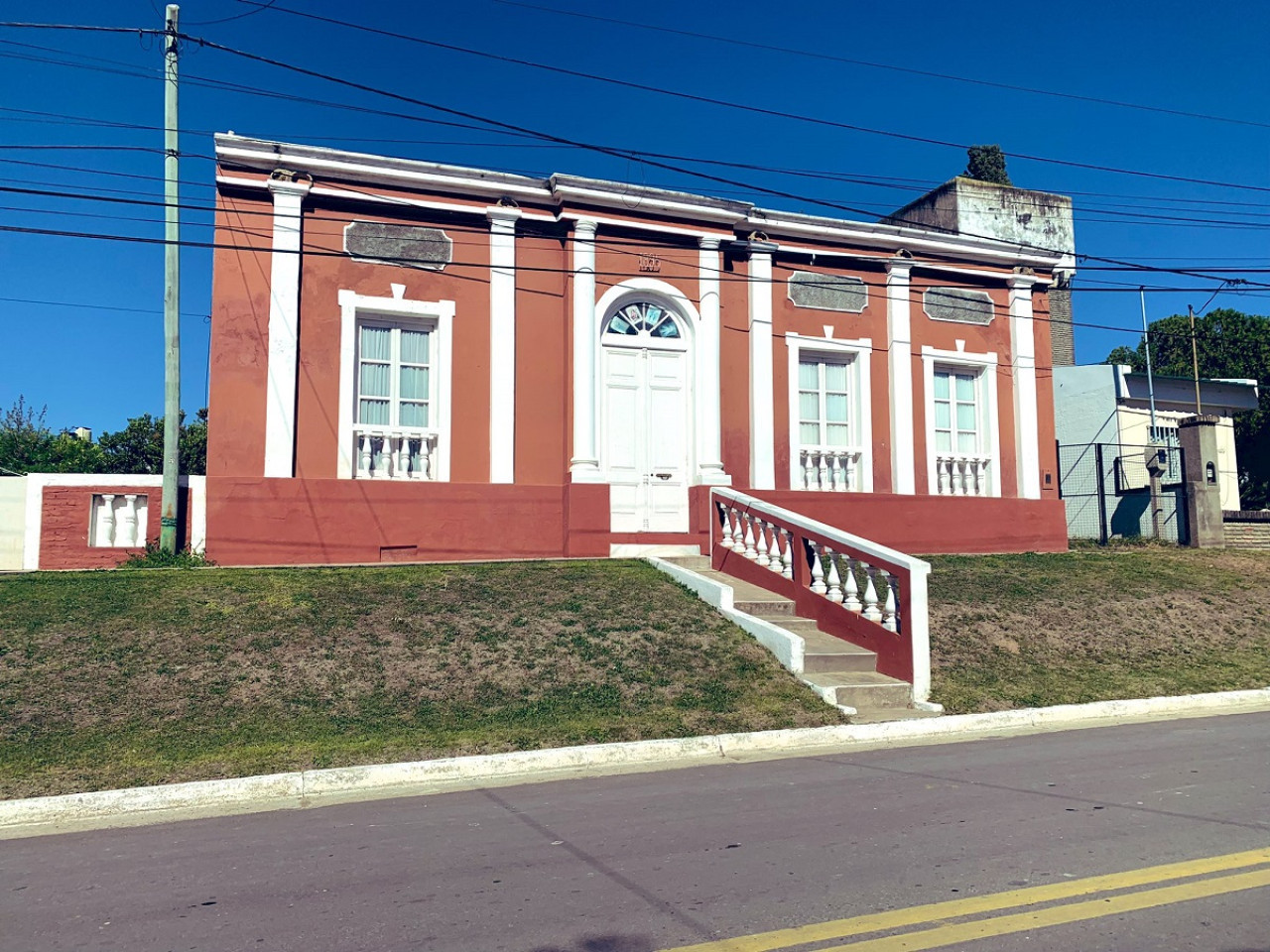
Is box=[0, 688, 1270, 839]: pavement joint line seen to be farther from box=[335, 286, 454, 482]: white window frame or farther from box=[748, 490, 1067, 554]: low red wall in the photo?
box=[335, 286, 454, 482]: white window frame

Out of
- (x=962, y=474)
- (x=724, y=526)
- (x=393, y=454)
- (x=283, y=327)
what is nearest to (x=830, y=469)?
(x=962, y=474)

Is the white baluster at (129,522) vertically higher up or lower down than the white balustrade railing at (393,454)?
lower down

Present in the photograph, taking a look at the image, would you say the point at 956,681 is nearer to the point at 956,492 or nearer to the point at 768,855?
the point at 768,855

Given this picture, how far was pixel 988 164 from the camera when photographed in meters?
29.0

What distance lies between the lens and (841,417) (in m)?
16.7

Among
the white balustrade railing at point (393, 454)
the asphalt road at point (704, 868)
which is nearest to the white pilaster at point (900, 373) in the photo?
the white balustrade railing at point (393, 454)

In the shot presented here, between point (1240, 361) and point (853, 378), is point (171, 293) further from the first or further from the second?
point (1240, 361)

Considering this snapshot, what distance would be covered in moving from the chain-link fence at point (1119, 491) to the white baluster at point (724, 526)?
31.7 feet

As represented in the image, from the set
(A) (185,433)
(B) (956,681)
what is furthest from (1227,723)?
(A) (185,433)

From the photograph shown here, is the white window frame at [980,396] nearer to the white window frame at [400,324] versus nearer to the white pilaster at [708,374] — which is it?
the white pilaster at [708,374]

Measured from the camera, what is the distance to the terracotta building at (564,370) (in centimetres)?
1334

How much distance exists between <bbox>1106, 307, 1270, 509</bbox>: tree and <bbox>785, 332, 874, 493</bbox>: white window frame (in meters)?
24.0

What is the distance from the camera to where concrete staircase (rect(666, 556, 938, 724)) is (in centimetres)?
936

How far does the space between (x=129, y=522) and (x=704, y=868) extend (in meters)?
10.6
